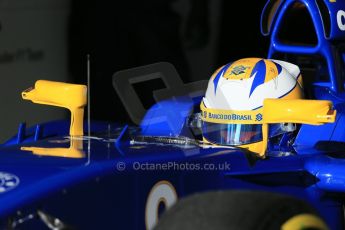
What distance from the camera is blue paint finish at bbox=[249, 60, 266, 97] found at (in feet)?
10.2

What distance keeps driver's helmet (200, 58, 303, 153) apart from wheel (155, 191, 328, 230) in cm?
73

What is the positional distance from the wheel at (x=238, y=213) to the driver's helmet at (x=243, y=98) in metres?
0.73

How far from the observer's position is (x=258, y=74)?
3.15 metres

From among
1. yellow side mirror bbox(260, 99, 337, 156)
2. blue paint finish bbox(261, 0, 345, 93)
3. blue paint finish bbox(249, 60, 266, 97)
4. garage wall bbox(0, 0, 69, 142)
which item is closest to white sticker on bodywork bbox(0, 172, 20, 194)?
yellow side mirror bbox(260, 99, 337, 156)

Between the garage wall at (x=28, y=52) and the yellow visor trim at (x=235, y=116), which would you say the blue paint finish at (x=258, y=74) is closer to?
the yellow visor trim at (x=235, y=116)

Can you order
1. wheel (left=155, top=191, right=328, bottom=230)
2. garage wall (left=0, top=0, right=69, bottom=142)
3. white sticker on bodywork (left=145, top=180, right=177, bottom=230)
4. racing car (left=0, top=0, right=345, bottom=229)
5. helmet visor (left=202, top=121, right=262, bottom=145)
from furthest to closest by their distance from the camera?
garage wall (left=0, top=0, right=69, bottom=142) < helmet visor (left=202, top=121, right=262, bottom=145) < white sticker on bodywork (left=145, top=180, right=177, bottom=230) < racing car (left=0, top=0, right=345, bottom=229) < wheel (left=155, top=191, right=328, bottom=230)

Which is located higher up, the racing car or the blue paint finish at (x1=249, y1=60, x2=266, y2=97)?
the blue paint finish at (x1=249, y1=60, x2=266, y2=97)

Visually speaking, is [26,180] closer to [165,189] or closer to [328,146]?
[165,189]

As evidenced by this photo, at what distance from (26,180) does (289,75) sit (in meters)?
1.26

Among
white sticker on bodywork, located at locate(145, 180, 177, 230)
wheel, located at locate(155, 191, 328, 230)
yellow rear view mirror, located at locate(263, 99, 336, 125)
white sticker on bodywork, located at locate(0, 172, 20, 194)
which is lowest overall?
white sticker on bodywork, located at locate(145, 180, 177, 230)

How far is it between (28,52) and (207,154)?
2268 mm

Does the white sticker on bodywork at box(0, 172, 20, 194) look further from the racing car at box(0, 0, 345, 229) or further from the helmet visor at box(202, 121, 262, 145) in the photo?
the helmet visor at box(202, 121, 262, 145)

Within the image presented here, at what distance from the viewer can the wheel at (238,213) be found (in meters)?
2.11

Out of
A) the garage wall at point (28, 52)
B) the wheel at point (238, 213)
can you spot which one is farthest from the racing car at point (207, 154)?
the garage wall at point (28, 52)
